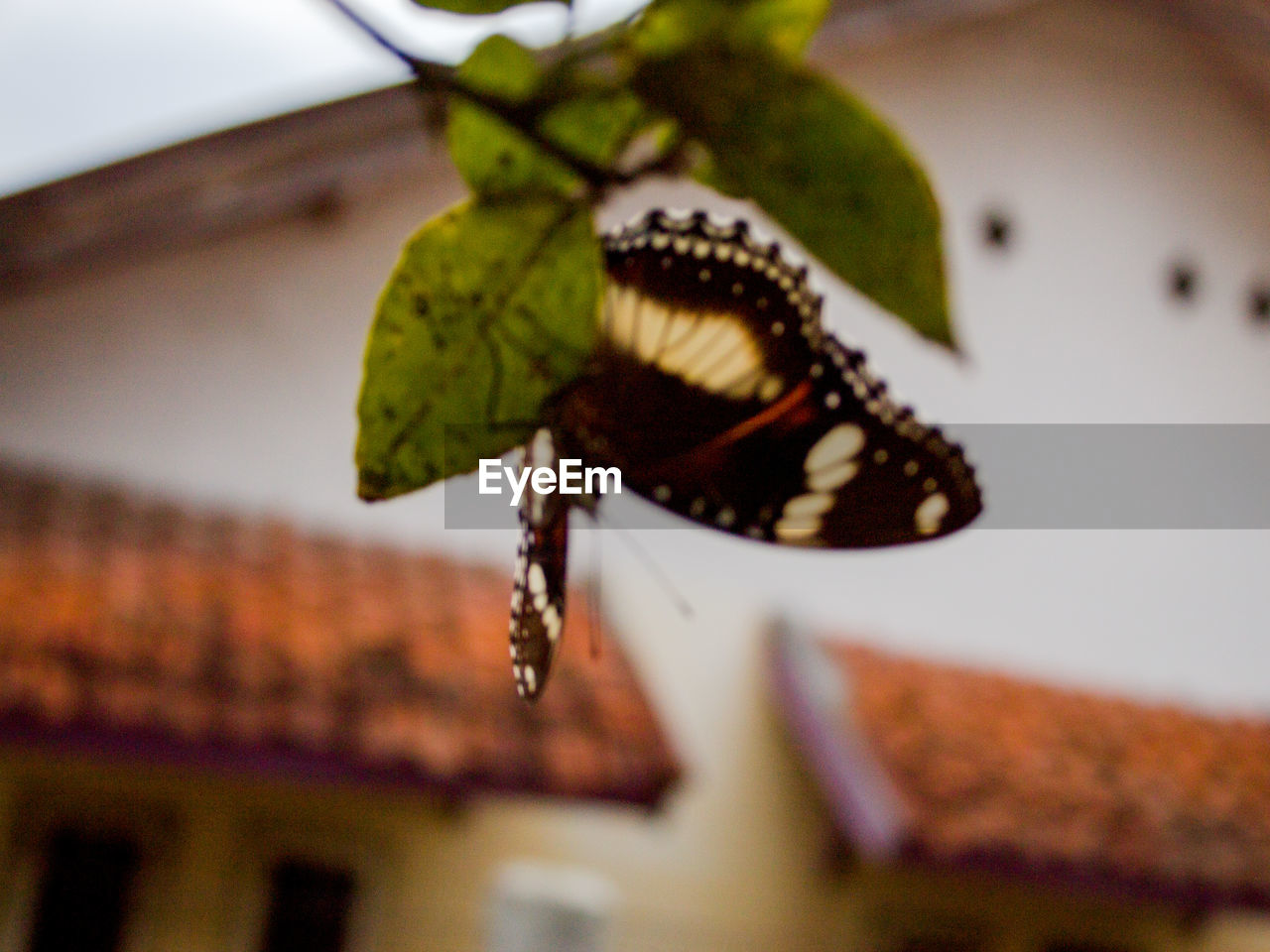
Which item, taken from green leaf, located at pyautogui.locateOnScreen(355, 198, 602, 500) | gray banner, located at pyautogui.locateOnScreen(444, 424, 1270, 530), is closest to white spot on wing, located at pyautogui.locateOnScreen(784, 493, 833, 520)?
green leaf, located at pyautogui.locateOnScreen(355, 198, 602, 500)

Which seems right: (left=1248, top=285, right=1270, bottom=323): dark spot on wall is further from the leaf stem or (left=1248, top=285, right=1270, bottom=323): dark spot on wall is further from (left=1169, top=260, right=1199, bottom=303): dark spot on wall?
the leaf stem

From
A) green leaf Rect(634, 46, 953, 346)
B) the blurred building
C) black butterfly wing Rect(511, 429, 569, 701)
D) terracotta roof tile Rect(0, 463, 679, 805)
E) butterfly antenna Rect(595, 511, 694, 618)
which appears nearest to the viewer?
green leaf Rect(634, 46, 953, 346)

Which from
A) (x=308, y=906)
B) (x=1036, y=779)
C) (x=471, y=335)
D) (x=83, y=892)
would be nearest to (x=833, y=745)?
(x=1036, y=779)

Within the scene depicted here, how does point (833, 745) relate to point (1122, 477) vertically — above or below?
below

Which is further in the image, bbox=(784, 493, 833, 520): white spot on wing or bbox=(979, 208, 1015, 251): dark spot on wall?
bbox=(979, 208, 1015, 251): dark spot on wall

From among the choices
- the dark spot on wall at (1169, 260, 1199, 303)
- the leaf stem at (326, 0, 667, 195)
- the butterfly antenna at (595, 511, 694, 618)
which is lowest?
the leaf stem at (326, 0, 667, 195)

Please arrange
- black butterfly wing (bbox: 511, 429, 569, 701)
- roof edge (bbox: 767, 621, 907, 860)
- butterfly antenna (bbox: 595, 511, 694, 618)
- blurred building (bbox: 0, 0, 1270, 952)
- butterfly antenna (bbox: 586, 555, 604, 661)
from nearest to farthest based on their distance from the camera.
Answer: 1. black butterfly wing (bbox: 511, 429, 569, 701)
2. blurred building (bbox: 0, 0, 1270, 952)
3. butterfly antenna (bbox: 586, 555, 604, 661)
4. roof edge (bbox: 767, 621, 907, 860)
5. butterfly antenna (bbox: 595, 511, 694, 618)

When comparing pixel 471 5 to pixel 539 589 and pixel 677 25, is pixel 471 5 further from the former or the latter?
pixel 539 589

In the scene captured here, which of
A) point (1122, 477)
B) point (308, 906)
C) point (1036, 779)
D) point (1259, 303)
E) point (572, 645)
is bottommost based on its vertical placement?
point (308, 906)
